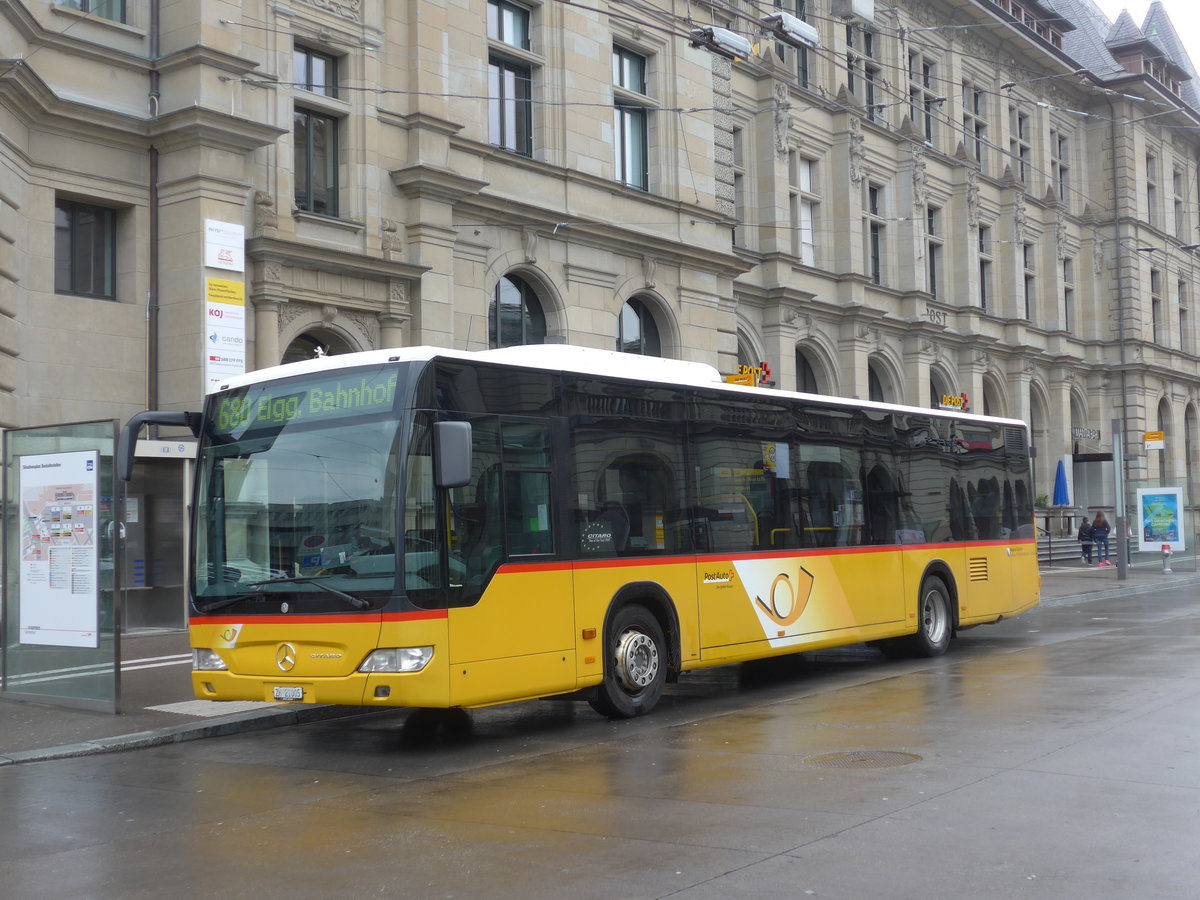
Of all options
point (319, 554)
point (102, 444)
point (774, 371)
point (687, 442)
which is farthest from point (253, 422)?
point (774, 371)

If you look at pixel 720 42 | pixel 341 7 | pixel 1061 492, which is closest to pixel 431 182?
pixel 341 7

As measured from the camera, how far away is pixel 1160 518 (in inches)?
1359

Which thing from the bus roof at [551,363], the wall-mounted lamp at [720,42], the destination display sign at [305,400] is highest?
the wall-mounted lamp at [720,42]

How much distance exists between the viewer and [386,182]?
22188 millimetres

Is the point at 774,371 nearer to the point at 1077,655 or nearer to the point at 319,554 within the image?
the point at 1077,655

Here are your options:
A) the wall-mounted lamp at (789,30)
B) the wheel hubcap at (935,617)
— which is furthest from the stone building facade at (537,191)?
the wheel hubcap at (935,617)

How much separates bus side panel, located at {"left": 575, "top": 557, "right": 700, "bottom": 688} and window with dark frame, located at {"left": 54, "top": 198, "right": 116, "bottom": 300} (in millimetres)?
11065

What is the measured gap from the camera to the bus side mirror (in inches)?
371

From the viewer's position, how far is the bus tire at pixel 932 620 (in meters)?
16.1

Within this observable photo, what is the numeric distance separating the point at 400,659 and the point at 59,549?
4.78 meters

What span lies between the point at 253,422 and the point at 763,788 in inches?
197

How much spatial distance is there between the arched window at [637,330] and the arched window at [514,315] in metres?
2.33

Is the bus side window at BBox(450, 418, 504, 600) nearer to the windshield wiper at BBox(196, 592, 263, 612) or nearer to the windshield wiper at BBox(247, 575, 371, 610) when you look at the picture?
the windshield wiper at BBox(247, 575, 371, 610)

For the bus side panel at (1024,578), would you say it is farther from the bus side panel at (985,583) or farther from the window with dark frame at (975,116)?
the window with dark frame at (975,116)
